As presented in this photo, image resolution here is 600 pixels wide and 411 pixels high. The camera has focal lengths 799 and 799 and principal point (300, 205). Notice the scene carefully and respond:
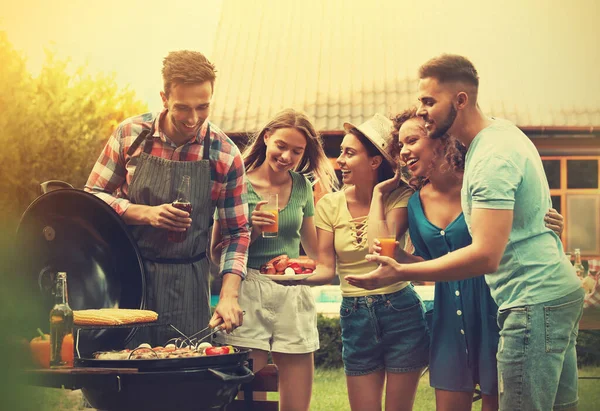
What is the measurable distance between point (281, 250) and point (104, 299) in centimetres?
82

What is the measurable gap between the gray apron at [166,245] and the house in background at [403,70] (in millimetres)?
6817

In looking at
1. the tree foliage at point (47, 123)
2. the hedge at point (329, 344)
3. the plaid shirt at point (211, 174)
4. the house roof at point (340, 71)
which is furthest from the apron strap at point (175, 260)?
the tree foliage at point (47, 123)

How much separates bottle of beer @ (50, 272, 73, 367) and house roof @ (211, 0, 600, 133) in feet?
26.1

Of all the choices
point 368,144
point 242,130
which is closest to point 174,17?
point 242,130

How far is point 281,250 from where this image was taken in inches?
135

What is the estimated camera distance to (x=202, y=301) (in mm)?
3199

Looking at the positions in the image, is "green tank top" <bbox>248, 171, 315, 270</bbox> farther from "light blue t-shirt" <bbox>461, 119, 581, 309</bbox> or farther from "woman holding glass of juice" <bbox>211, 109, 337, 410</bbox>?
"light blue t-shirt" <bbox>461, 119, 581, 309</bbox>

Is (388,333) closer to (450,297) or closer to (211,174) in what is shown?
(450,297)

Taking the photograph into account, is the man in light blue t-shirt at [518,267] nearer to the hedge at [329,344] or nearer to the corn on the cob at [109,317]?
the corn on the cob at [109,317]

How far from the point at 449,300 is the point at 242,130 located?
25.9 ft

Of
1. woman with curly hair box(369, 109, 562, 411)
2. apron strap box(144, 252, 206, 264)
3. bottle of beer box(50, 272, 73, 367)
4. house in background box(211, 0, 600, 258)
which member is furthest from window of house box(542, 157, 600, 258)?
bottle of beer box(50, 272, 73, 367)

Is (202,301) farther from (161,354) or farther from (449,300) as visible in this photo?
(449,300)

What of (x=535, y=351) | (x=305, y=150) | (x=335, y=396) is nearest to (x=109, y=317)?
(x=535, y=351)

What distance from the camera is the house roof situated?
36.4 feet
